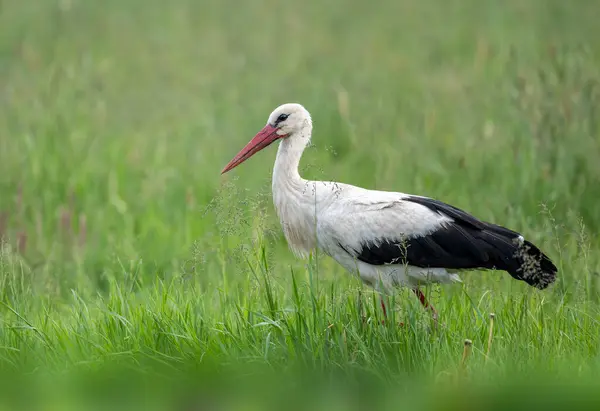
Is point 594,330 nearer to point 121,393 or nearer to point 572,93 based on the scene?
point 121,393

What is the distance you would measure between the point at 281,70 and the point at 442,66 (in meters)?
1.63

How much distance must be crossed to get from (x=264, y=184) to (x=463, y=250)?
1.10 m

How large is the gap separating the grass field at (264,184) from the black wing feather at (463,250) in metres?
0.13

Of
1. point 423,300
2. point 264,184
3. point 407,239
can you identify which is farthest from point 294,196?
point 423,300

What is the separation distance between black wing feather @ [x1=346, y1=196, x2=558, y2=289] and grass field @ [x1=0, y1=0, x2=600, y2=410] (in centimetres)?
13

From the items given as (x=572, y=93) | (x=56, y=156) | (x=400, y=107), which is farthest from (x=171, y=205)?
(x=572, y=93)

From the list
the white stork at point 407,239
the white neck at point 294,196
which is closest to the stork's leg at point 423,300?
the white stork at point 407,239

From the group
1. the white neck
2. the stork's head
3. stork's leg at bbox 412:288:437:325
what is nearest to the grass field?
stork's leg at bbox 412:288:437:325

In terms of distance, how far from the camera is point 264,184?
17.7ft

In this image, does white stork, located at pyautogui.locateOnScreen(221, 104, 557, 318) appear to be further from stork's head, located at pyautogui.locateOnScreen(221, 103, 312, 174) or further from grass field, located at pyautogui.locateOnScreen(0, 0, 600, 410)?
stork's head, located at pyautogui.locateOnScreen(221, 103, 312, 174)

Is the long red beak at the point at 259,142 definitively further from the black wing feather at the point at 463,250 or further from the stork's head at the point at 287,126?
the black wing feather at the point at 463,250

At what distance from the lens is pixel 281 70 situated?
33.6 feet

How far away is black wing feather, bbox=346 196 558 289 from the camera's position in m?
5.27

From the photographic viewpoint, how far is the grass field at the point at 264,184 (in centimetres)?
412
